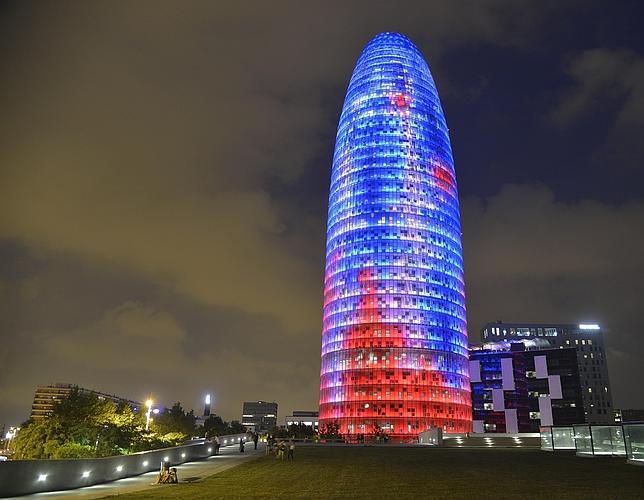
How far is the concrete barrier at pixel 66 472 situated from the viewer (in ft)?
75.7

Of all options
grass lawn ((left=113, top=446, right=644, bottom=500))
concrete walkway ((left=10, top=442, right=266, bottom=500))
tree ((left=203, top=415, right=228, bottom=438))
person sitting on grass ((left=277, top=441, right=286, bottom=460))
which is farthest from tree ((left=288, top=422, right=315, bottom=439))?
concrete walkway ((left=10, top=442, right=266, bottom=500))

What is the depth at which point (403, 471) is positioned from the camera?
34.9 m

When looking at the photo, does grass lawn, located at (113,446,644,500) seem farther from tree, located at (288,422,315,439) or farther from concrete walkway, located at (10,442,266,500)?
tree, located at (288,422,315,439)

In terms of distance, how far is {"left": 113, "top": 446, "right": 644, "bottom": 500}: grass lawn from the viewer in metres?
23.9

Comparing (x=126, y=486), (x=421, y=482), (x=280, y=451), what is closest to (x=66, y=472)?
(x=126, y=486)

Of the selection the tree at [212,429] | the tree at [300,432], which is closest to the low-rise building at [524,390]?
the tree at [300,432]

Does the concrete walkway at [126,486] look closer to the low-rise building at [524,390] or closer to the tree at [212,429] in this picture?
the tree at [212,429]

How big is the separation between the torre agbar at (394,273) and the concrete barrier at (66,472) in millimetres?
106891

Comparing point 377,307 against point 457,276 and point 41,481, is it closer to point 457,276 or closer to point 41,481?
point 457,276

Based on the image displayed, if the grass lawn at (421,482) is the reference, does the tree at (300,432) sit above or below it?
below

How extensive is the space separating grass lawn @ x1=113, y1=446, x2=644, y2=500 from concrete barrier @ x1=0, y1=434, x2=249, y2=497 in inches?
165

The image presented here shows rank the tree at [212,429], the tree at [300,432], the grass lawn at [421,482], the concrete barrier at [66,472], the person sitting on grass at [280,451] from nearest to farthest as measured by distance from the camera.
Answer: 1. the concrete barrier at [66,472]
2. the grass lawn at [421,482]
3. the person sitting on grass at [280,451]
4. the tree at [212,429]
5. the tree at [300,432]

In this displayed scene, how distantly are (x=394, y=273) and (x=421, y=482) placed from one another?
118m

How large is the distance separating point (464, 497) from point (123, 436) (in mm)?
35655
